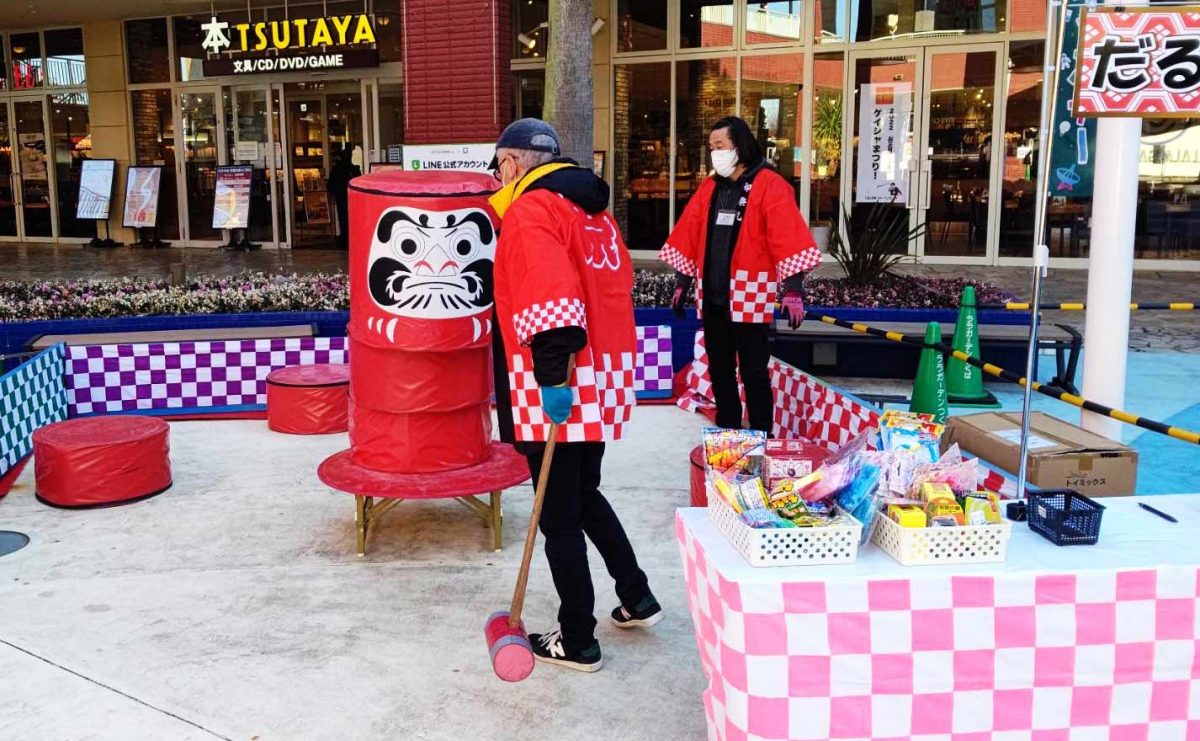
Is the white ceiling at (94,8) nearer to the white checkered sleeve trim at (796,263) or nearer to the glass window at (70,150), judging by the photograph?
the glass window at (70,150)

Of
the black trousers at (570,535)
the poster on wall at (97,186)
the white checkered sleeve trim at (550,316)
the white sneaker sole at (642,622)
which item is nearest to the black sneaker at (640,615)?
the white sneaker sole at (642,622)

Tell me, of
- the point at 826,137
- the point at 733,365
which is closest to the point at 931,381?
the point at 733,365

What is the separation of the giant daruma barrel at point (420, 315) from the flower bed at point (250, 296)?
3626 mm

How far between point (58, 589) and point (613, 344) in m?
2.41

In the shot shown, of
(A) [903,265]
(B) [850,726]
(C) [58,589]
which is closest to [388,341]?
(C) [58,589]

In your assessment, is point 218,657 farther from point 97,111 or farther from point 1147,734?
point 97,111

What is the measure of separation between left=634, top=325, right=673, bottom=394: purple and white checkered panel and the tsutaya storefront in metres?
Answer: 9.20

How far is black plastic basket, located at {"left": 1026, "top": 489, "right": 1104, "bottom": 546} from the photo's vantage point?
259 centimetres

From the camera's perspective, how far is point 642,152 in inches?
579

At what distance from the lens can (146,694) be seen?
127 inches

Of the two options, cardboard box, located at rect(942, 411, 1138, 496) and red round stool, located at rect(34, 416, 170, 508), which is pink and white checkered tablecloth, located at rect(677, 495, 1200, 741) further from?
red round stool, located at rect(34, 416, 170, 508)

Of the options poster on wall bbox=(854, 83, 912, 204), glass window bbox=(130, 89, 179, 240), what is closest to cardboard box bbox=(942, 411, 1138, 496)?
poster on wall bbox=(854, 83, 912, 204)

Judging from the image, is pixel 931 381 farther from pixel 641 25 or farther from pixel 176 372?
pixel 641 25

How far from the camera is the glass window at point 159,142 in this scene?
17281 millimetres
